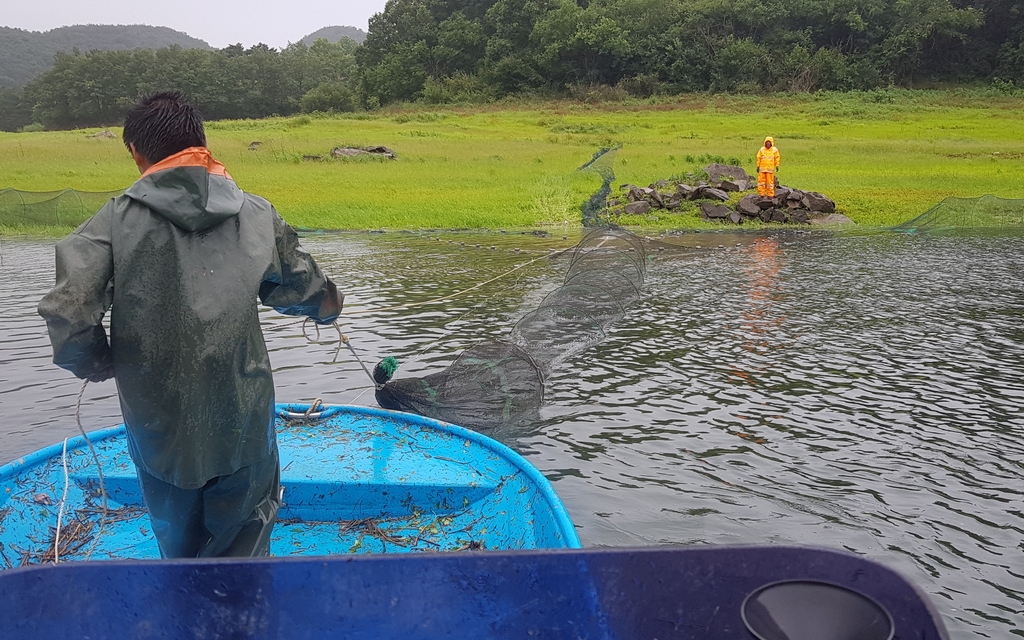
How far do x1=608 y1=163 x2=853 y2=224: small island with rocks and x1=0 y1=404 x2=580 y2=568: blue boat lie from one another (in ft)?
53.5

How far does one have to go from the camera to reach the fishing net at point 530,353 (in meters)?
6.91

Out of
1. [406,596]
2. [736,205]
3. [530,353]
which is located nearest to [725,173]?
[736,205]

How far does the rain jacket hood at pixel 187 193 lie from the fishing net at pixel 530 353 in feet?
11.2

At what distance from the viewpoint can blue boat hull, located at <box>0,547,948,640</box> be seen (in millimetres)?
2375

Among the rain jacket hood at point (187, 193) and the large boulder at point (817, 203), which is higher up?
the rain jacket hood at point (187, 193)

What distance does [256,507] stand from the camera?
3508 mm

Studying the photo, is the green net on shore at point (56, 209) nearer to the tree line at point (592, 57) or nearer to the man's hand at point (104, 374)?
the man's hand at point (104, 374)

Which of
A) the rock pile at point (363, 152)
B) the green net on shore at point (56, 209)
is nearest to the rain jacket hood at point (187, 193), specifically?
the green net on shore at point (56, 209)

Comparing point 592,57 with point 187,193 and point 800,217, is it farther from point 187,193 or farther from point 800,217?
point 187,193

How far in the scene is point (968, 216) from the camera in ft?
69.2

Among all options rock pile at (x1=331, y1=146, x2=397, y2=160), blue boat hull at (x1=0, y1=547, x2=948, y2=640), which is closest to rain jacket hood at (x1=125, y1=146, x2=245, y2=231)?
blue boat hull at (x1=0, y1=547, x2=948, y2=640)

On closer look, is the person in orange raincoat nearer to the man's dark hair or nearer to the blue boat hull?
the man's dark hair

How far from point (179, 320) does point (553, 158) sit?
28711mm

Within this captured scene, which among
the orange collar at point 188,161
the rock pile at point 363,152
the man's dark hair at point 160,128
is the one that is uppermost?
the man's dark hair at point 160,128
